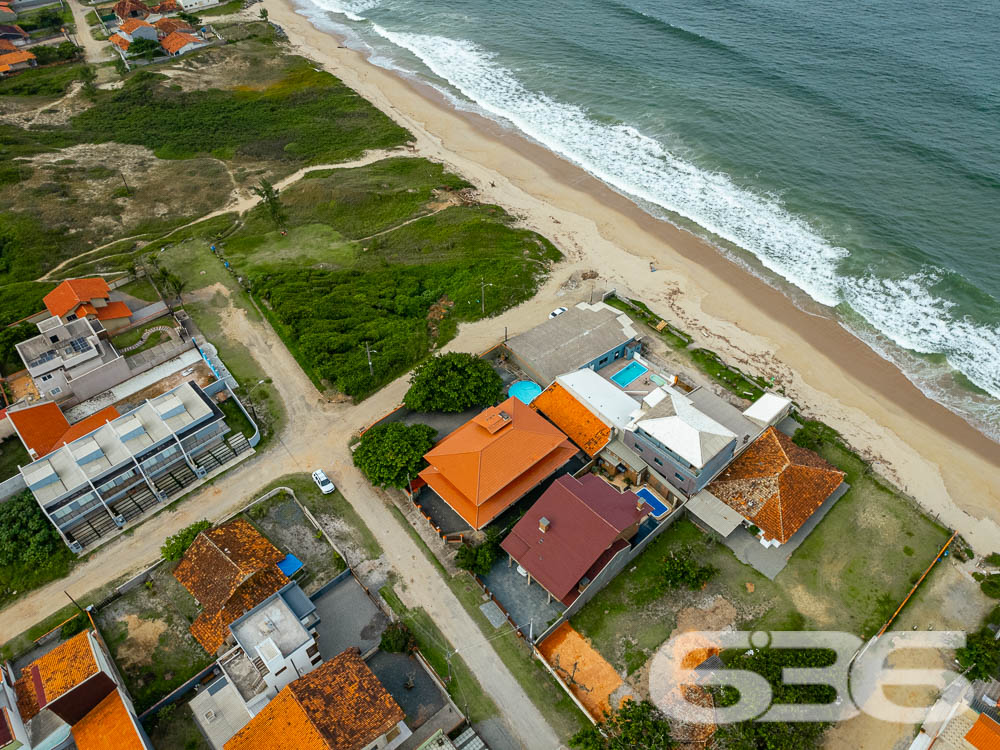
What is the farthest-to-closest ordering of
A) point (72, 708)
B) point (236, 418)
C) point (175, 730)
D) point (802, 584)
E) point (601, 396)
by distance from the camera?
1. point (236, 418)
2. point (601, 396)
3. point (802, 584)
4. point (175, 730)
5. point (72, 708)

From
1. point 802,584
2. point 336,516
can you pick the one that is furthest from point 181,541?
point 802,584

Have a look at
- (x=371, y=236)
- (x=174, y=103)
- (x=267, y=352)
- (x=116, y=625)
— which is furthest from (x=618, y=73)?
(x=116, y=625)

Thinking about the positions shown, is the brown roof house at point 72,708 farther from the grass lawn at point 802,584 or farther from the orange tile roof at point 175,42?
the orange tile roof at point 175,42

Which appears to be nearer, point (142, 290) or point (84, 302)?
point (84, 302)

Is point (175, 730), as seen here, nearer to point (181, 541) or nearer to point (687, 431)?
point (181, 541)

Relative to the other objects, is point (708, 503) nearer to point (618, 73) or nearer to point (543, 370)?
point (543, 370)

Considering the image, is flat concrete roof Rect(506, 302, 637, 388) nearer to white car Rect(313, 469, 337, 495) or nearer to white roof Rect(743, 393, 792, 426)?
white roof Rect(743, 393, 792, 426)
